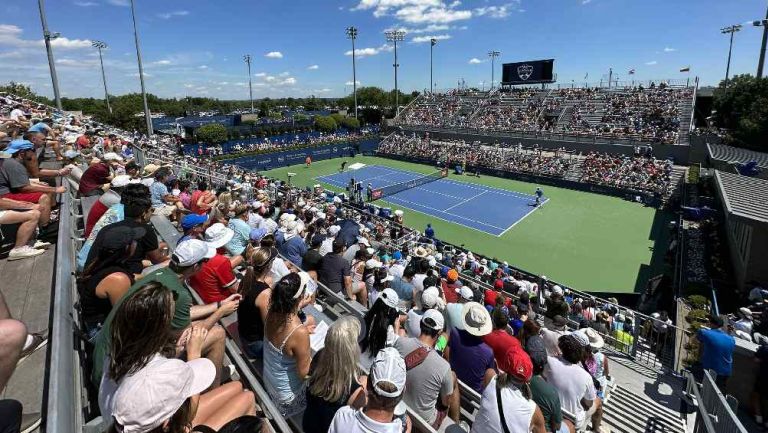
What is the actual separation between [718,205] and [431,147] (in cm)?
2659

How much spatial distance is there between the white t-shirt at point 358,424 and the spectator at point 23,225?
4888 mm

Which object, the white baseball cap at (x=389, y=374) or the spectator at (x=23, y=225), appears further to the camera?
the spectator at (x=23, y=225)

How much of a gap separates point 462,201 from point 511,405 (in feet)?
86.3

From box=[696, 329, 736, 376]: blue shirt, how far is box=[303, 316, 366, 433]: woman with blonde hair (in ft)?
22.3

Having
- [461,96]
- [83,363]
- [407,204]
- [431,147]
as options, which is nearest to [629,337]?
[83,363]

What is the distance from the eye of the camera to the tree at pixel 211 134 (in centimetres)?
4359

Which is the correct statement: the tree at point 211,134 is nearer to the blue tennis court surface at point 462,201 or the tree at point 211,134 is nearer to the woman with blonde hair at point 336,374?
the blue tennis court surface at point 462,201

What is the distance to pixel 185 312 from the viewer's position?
316 centimetres

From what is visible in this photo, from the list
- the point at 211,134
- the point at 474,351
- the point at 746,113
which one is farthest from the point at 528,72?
the point at 474,351

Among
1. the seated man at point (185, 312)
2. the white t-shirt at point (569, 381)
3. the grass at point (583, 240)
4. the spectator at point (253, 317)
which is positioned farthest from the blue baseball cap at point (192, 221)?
the grass at point (583, 240)

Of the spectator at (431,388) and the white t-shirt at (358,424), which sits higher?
the white t-shirt at (358,424)

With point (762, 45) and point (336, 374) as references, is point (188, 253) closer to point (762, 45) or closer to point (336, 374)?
point (336, 374)

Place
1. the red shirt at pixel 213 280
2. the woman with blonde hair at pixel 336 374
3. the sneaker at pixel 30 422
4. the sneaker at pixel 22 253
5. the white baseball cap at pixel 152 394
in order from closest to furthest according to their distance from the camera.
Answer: the white baseball cap at pixel 152 394 < the sneaker at pixel 30 422 < the woman with blonde hair at pixel 336 374 < the red shirt at pixel 213 280 < the sneaker at pixel 22 253

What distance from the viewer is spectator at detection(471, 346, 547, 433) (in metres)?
3.25
